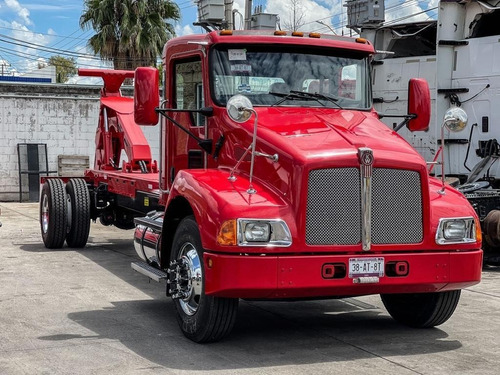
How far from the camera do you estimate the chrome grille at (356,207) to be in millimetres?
6543

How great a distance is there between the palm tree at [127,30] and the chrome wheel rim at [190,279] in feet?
98.9

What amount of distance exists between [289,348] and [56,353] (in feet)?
5.66

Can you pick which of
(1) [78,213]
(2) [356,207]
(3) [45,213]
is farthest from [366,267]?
(3) [45,213]

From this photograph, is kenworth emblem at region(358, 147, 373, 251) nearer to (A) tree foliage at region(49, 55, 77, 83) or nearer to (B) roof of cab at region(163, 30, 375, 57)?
(B) roof of cab at region(163, 30, 375, 57)

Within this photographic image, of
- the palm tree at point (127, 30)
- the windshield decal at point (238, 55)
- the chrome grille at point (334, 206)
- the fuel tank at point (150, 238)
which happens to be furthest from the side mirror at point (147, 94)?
the palm tree at point (127, 30)

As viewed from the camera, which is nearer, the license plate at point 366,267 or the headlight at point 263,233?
the headlight at point 263,233

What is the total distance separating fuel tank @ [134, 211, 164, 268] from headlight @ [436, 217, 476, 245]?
101 inches

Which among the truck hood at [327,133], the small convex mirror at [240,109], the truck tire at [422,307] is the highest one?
the small convex mirror at [240,109]

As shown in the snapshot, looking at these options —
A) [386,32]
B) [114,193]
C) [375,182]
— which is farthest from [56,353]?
[386,32]

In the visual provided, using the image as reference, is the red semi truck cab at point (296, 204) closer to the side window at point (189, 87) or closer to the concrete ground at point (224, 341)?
the side window at point (189, 87)

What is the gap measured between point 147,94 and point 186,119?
0.77 meters

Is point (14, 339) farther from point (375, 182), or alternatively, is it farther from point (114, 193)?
point (114, 193)

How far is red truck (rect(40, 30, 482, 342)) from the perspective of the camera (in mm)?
6434

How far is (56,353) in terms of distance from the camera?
6535mm
